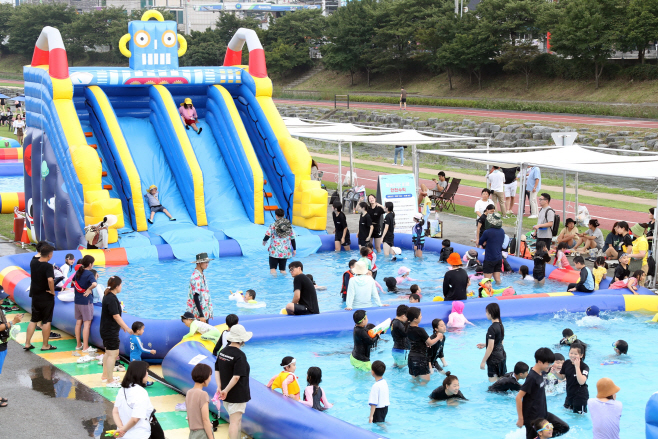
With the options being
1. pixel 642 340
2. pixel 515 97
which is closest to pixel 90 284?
pixel 642 340

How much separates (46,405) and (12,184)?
19.1m

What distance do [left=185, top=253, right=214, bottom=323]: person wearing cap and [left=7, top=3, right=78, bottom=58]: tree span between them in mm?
86359

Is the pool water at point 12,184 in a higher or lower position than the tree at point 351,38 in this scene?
lower

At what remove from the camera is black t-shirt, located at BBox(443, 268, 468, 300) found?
430 inches

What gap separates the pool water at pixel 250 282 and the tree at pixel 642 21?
3102cm

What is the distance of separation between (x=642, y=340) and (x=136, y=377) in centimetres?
756

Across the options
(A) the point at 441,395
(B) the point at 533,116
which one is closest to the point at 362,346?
(A) the point at 441,395

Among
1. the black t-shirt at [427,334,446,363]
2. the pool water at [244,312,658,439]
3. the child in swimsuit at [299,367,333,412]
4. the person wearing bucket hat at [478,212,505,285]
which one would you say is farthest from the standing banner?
the child in swimsuit at [299,367,333,412]

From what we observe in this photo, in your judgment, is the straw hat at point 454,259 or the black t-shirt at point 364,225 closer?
the straw hat at point 454,259

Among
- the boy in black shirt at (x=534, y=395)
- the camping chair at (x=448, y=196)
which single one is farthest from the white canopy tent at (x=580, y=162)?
the boy in black shirt at (x=534, y=395)

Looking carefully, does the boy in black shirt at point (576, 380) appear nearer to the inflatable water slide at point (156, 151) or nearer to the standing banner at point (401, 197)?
the inflatable water slide at point (156, 151)

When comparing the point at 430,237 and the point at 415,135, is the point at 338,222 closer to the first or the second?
the point at 430,237

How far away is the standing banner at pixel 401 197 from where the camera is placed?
16859 mm

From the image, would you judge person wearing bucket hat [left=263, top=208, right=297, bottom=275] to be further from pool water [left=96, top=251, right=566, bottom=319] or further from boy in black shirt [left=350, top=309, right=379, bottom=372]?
boy in black shirt [left=350, top=309, right=379, bottom=372]
